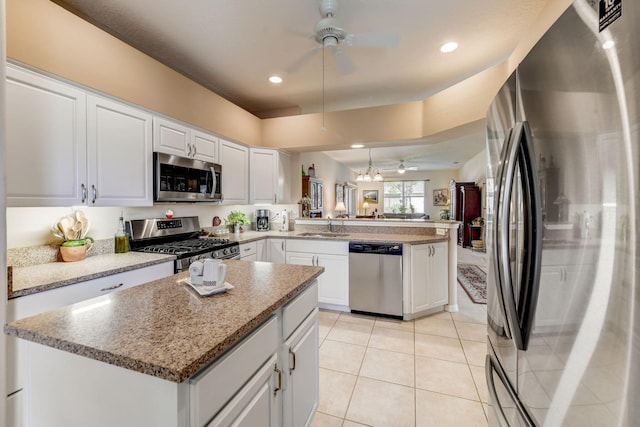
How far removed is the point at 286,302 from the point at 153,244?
2.07 meters

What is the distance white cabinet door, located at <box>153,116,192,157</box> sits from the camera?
240 centimetres

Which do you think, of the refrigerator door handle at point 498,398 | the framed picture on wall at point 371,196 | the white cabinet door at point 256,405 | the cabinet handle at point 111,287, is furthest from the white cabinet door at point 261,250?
the framed picture on wall at point 371,196

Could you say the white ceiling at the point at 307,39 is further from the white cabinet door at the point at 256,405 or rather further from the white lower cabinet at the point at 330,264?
the white cabinet door at the point at 256,405

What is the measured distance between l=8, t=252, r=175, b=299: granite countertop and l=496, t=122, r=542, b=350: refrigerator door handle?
2.16m

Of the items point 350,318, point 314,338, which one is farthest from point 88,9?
point 350,318

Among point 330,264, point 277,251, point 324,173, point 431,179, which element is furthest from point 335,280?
point 431,179

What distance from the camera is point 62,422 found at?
0.82 meters

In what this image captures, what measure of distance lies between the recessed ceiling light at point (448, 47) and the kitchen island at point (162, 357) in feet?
8.63

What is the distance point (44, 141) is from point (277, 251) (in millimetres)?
2425

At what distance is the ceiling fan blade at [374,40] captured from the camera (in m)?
2.17

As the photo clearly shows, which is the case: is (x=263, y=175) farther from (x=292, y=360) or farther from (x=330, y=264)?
(x=292, y=360)

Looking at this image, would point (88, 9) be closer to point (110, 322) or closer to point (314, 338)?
point (110, 322)

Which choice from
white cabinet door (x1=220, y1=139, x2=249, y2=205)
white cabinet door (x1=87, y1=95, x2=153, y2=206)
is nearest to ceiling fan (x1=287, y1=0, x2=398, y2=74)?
white cabinet door (x1=220, y1=139, x2=249, y2=205)

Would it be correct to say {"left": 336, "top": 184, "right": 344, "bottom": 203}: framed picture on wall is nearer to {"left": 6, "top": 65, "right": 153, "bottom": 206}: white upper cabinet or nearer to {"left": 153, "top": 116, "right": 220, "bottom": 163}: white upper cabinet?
{"left": 153, "top": 116, "right": 220, "bottom": 163}: white upper cabinet
